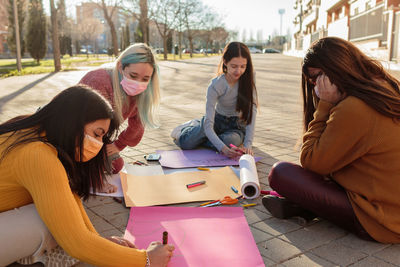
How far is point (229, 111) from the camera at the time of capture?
13.5 feet

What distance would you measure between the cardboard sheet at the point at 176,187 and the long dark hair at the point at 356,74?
44.5 inches

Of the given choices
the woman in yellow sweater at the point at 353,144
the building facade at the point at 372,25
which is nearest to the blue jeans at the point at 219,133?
the woman in yellow sweater at the point at 353,144

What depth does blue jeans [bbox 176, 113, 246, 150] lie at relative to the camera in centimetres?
401

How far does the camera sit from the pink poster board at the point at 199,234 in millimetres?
1923

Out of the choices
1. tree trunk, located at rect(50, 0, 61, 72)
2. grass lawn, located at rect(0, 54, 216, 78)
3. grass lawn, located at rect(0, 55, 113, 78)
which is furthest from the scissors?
tree trunk, located at rect(50, 0, 61, 72)

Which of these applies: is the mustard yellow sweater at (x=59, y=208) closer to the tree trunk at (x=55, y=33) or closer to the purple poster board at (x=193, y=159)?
the purple poster board at (x=193, y=159)

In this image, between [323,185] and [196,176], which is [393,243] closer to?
[323,185]

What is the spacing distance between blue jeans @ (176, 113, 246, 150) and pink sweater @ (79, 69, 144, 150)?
2.55 feet

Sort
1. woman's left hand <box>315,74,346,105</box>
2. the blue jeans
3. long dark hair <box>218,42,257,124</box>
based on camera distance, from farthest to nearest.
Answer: the blue jeans, long dark hair <box>218,42,257,124</box>, woman's left hand <box>315,74,346,105</box>

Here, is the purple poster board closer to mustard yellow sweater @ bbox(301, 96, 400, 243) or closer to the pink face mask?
the pink face mask

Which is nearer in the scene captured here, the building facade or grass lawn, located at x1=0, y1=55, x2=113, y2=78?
the building facade

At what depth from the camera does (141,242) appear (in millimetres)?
2098

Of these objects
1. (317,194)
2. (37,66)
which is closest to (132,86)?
(317,194)

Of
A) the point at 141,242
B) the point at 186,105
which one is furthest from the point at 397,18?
the point at 141,242
